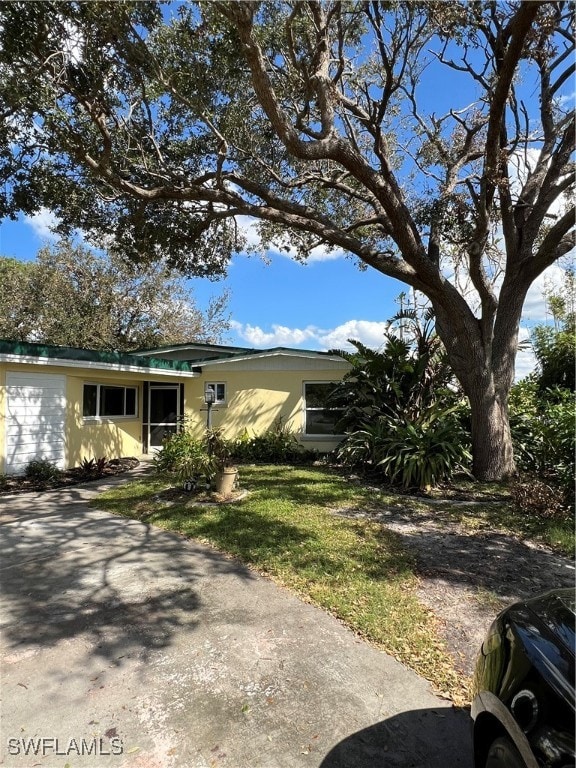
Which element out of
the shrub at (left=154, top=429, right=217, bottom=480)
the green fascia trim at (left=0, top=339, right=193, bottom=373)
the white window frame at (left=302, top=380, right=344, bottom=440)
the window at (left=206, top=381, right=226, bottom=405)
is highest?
the green fascia trim at (left=0, top=339, right=193, bottom=373)

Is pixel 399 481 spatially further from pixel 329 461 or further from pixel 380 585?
pixel 380 585

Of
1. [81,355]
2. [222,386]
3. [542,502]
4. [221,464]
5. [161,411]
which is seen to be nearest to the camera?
[542,502]

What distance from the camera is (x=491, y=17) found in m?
7.60

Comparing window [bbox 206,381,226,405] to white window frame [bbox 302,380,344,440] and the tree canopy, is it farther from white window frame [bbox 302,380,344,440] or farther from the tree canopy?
the tree canopy

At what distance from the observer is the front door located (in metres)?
13.9

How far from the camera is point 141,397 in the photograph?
13.7 m

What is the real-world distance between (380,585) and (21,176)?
9.79 m

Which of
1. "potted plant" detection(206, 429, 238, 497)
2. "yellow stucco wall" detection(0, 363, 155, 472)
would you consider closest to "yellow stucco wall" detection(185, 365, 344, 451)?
"yellow stucco wall" detection(0, 363, 155, 472)

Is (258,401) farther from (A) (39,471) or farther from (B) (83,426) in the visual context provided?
(A) (39,471)

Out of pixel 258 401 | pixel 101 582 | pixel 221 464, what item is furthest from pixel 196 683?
pixel 258 401

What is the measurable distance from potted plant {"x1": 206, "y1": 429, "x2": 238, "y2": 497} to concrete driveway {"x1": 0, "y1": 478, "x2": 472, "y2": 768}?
122 inches

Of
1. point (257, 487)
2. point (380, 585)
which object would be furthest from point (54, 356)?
point (380, 585)

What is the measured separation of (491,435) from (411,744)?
728cm

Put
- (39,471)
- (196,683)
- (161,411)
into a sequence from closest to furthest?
(196,683), (39,471), (161,411)
